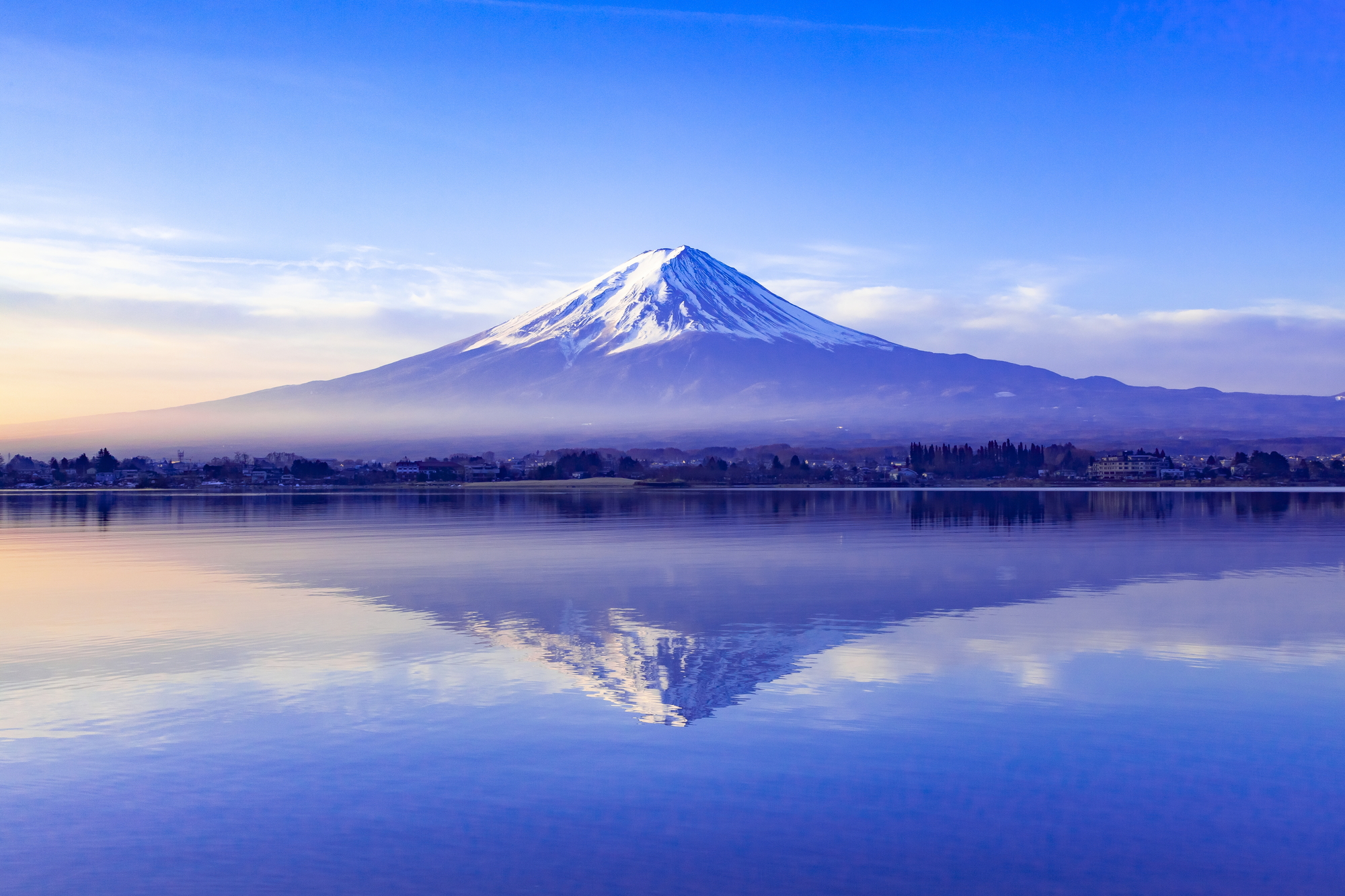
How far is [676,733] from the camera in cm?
1378

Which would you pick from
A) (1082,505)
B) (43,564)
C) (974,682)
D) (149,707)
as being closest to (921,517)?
(1082,505)

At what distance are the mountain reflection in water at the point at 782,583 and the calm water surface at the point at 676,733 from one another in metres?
0.16

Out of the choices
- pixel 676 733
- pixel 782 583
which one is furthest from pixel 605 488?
pixel 676 733

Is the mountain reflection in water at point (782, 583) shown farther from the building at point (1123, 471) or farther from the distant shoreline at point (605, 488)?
the building at point (1123, 471)

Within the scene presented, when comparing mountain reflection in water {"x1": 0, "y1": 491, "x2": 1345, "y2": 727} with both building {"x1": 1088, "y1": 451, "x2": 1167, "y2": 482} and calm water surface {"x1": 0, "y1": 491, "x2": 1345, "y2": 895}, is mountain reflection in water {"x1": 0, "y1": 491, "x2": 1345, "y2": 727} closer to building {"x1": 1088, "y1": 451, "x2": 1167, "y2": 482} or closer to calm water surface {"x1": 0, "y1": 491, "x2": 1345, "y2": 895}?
calm water surface {"x1": 0, "y1": 491, "x2": 1345, "y2": 895}

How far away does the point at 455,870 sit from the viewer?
31.0 feet

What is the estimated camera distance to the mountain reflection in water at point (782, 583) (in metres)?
18.9

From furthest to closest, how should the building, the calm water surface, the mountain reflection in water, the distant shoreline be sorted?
the building → the distant shoreline → the mountain reflection in water → the calm water surface

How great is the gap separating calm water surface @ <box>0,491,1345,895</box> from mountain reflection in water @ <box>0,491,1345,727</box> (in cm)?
16

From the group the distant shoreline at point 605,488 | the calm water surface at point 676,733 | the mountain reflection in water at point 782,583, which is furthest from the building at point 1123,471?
the calm water surface at point 676,733

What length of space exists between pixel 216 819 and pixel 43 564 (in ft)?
101

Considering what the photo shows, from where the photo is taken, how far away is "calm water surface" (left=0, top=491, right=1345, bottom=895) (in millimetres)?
9680

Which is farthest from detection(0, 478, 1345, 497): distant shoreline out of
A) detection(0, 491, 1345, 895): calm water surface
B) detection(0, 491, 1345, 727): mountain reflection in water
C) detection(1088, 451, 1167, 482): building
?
detection(0, 491, 1345, 895): calm water surface

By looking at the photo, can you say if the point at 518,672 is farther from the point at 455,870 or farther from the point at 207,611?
the point at 207,611
